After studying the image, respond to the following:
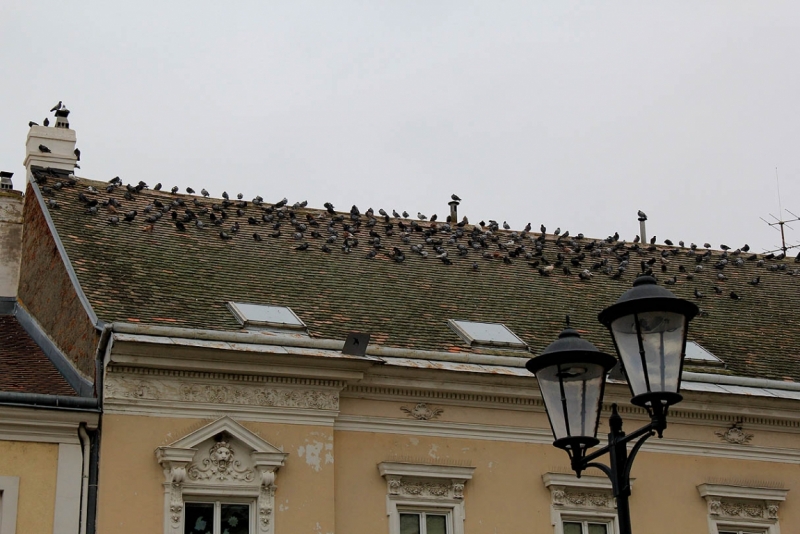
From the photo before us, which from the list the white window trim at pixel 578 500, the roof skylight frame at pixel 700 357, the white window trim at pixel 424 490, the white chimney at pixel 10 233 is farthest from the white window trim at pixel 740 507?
the white chimney at pixel 10 233

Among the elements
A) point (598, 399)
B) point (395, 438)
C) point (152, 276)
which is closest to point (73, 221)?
point (152, 276)

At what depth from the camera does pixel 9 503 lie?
13.1 metres

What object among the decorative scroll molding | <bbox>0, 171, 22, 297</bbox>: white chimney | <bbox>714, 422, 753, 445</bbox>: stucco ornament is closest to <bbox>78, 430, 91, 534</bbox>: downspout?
the decorative scroll molding

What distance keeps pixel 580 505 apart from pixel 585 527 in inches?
10.4

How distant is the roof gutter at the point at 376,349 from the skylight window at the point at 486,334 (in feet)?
2.10

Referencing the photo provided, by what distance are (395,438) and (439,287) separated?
386 centimetres

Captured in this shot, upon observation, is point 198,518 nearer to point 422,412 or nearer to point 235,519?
point 235,519

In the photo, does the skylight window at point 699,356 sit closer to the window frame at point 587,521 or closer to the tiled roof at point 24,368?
the window frame at point 587,521

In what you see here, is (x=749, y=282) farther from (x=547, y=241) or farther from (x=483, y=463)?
(x=483, y=463)

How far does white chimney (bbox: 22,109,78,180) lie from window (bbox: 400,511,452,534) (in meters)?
8.61

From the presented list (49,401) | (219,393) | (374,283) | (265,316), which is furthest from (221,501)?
(374,283)

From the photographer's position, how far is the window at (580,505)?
1544 centimetres

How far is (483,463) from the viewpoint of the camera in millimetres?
15375

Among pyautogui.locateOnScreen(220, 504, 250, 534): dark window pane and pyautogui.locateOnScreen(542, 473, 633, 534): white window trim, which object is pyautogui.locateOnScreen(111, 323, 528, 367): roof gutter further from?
pyautogui.locateOnScreen(220, 504, 250, 534): dark window pane
